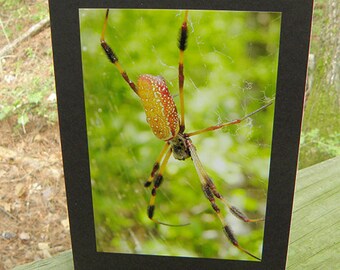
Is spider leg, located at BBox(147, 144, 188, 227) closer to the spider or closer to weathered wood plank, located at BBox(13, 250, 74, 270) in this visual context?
the spider

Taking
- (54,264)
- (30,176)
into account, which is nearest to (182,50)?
(54,264)

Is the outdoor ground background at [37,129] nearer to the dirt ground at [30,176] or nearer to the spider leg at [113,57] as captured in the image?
the dirt ground at [30,176]

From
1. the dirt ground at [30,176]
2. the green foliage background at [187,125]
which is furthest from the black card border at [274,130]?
the dirt ground at [30,176]

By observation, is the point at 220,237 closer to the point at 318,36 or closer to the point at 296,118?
the point at 296,118

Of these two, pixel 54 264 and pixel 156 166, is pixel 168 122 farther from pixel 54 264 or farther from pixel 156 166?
pixel 54 264

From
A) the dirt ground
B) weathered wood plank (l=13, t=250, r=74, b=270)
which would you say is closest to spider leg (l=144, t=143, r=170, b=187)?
weathered wood plank (l=13, t=250, r=74, b=270)

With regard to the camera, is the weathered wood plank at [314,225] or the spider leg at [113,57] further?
the weathered wood plank at [314,225]

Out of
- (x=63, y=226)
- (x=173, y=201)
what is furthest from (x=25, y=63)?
(x=173, y=201)
